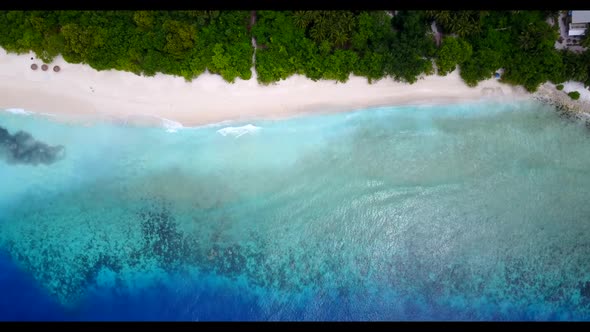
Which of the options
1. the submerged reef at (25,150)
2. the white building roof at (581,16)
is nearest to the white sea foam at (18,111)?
the submerged reef at (25,150)

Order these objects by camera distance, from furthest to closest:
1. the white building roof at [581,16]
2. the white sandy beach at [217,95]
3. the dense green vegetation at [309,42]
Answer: the white sandy beach at [217,95], the dense green vegetation at [309,42], the white building roof at [581,16]

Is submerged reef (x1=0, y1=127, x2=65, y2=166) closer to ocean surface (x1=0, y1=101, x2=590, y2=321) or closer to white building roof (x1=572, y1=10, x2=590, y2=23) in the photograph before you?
ocean surface (x1=0, y1=101, x2=590, y2=321)

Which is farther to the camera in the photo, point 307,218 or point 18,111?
point 18,111

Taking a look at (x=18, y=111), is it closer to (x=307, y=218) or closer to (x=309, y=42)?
(x=309, y=42)

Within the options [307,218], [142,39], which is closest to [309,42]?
[142,39]

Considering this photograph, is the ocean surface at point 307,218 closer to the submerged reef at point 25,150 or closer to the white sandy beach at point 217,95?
the submerged reef at point 25,150

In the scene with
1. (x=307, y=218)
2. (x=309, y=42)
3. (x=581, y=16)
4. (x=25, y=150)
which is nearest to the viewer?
(x=581, y=16)

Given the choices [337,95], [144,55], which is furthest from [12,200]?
[337,95]
